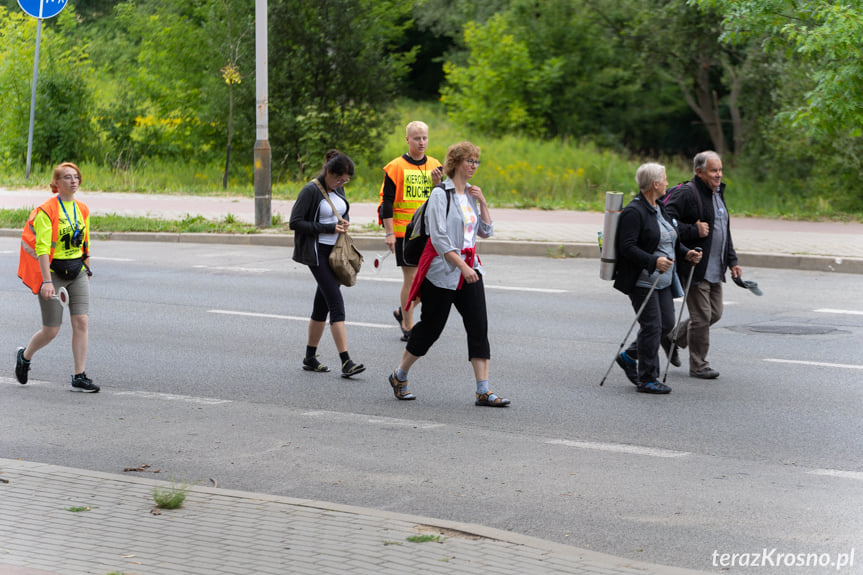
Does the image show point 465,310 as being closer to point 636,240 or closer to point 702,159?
point 636,240

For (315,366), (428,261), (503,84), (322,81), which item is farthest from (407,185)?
(503,84)

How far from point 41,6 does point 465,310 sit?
63.5ft

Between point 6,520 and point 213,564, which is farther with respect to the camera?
point 6,520

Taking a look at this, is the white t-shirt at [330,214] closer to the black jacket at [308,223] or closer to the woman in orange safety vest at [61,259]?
the black jacket at [308,223]

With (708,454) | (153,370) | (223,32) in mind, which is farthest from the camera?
(223,32)

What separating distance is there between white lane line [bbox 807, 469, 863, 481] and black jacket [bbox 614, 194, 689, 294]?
2312mm

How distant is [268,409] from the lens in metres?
7.96

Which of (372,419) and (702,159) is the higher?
(702,159)

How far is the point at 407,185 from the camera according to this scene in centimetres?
1018

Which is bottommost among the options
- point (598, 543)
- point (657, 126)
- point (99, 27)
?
point (598, 543)

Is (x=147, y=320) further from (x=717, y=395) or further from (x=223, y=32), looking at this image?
(x=223, y=32)

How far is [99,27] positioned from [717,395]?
5430 cm

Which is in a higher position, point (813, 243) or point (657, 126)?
point (657, 126)

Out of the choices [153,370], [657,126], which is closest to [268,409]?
[153,370]
